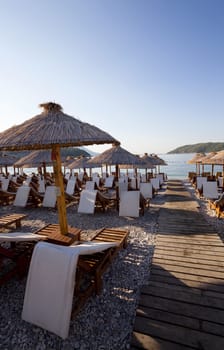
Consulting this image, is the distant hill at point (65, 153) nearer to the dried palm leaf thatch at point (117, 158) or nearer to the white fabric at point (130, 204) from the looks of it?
the dried palm leaf thatch at point (117, 158)

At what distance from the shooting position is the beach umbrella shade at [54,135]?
2.74 m

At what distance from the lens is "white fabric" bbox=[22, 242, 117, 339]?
1774mm

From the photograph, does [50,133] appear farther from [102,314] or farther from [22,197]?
[22,197]

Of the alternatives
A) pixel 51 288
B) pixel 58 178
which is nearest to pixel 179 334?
pixel 51 288

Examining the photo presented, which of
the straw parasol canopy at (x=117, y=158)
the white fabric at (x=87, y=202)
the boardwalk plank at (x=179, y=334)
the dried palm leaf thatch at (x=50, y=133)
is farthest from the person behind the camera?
the straw parasol canopy at (x=117, y=158)

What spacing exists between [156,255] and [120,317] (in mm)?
1458

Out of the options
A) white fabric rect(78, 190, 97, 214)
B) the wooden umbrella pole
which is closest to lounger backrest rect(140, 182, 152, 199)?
white fabric rect(78, 190, 97, 214)

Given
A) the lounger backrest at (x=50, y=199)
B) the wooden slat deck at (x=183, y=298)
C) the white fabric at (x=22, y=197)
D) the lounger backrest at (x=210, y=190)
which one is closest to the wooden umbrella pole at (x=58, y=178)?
the wooden slat deck at (x=183, y=298)

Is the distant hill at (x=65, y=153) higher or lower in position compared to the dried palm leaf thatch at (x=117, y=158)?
higher

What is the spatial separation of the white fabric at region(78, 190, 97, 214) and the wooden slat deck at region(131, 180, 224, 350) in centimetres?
282

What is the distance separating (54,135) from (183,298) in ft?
9.18

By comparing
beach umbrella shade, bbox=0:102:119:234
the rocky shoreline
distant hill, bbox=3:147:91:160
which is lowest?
the rocky shoreline

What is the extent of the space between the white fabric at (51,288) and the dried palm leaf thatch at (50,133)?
1.50 m

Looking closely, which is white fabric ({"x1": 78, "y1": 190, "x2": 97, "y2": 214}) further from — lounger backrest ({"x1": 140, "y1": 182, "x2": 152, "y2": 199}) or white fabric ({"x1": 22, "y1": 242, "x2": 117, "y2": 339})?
white fabric ({"x1": 22, "y1": 242, "x2": 117, "y2": 339})
